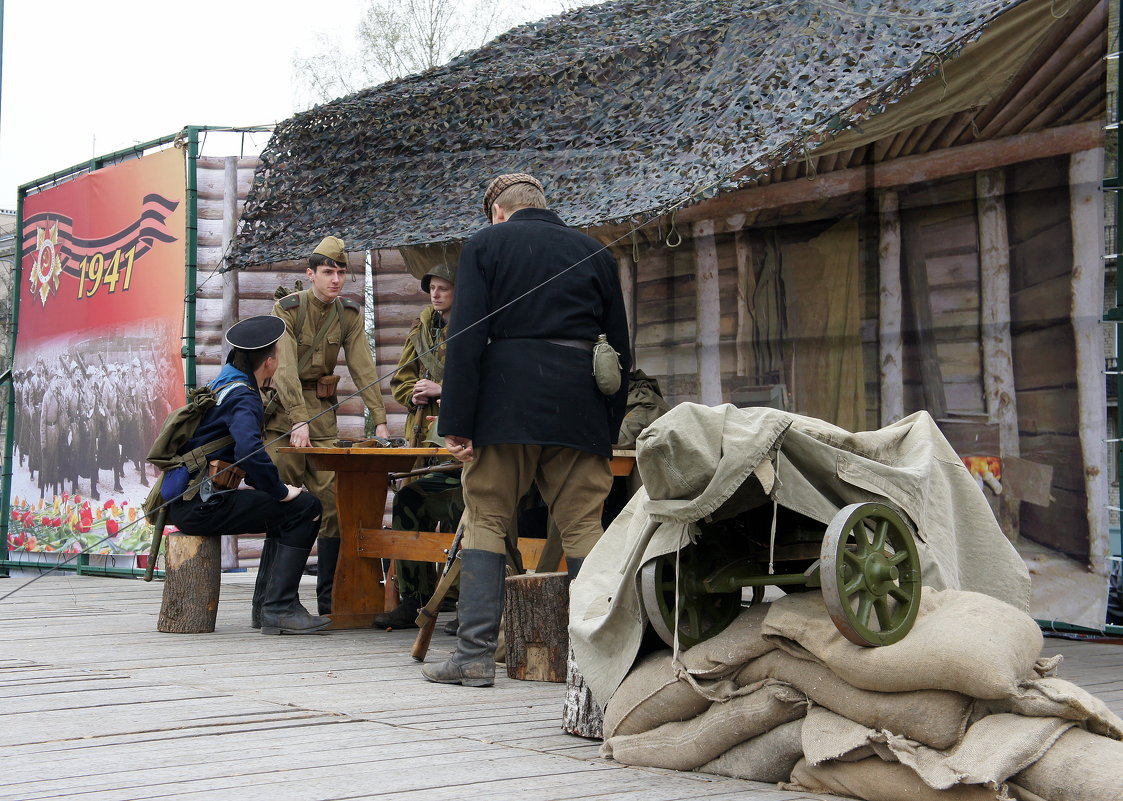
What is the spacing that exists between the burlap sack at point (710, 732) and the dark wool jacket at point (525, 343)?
4.60 feet

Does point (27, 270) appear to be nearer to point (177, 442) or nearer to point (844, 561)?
point (177, 442)

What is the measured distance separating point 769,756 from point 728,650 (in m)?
0.31

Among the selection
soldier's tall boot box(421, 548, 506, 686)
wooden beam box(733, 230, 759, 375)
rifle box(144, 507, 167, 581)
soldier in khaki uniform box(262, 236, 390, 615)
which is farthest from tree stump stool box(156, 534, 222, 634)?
wooden beam box(733, 230, 759, 375)

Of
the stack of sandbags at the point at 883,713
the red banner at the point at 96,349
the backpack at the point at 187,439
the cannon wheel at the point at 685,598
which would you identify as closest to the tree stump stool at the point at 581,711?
the stack of sandbags at the point at 883,713

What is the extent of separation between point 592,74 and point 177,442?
2.99m

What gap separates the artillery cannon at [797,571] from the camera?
3.14 m

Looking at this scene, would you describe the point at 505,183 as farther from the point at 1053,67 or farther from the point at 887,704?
the point at 887,704

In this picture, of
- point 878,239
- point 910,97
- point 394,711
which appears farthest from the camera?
point 878,239

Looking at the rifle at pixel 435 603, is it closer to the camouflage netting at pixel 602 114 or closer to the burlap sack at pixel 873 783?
the camouflage netting at pixel 602 114

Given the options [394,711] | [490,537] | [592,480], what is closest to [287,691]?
[394,711]

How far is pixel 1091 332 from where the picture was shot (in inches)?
231

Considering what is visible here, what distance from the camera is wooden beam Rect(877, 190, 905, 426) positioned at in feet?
22.6

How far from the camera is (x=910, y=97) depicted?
234 inches

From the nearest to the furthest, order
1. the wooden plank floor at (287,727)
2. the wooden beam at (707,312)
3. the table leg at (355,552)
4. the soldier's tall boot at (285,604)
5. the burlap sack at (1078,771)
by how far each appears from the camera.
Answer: the burlap sack at (1078,771)
the wooden plank floor at (287,727)
the soldier's tall boot at (285,604)
the table leg at (355,552)
the wooden beam at (707,312)
